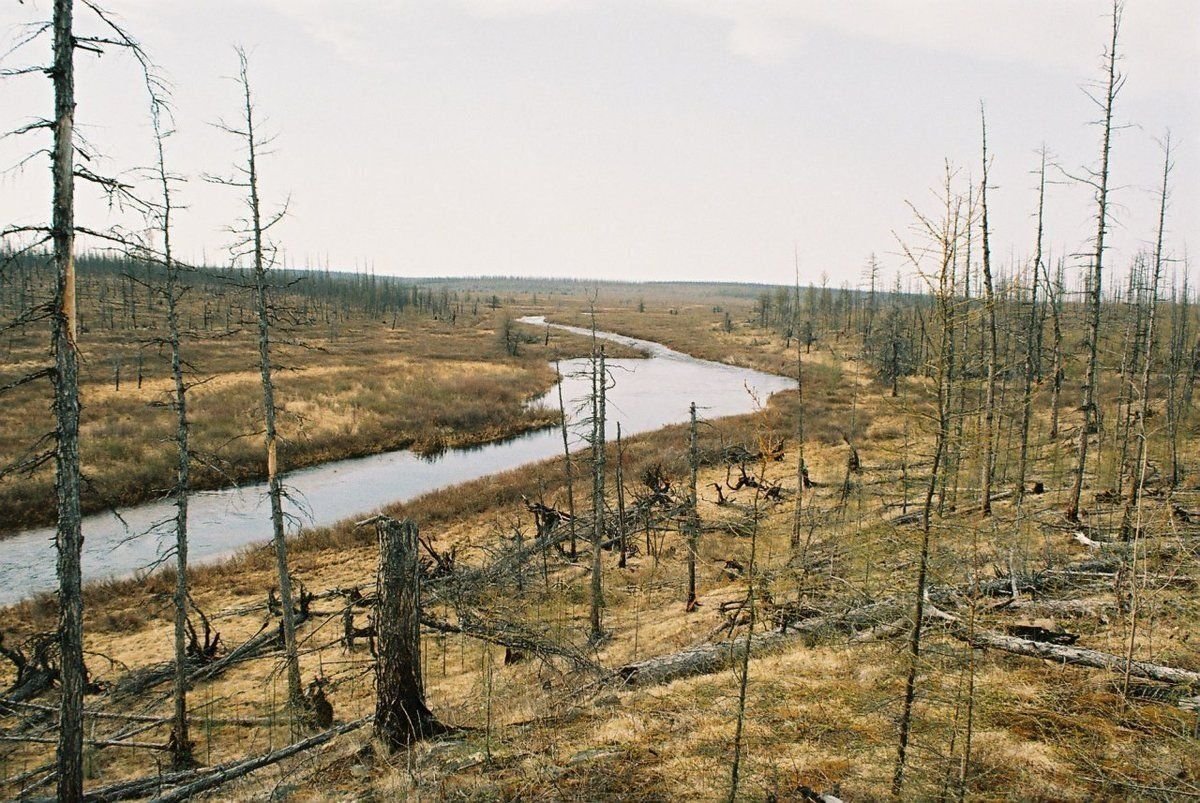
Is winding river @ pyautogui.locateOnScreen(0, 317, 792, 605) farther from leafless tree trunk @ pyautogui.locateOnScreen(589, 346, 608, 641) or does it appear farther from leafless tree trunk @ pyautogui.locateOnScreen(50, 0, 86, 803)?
leafless tree trunk @ pyautogui.locateOnScreen(50, 0, 86, 803)

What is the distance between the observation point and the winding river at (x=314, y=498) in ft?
65.6

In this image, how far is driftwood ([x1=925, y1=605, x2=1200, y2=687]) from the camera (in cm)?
706

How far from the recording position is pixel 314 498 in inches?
1087

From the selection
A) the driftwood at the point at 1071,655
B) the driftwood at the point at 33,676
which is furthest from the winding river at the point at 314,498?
the driftwood at the point at 1071,655

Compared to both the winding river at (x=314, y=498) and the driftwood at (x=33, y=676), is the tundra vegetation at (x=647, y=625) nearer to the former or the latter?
the driftwood at (x=33, y=676)

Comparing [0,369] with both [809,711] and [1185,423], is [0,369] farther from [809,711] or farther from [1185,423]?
[1185,423]

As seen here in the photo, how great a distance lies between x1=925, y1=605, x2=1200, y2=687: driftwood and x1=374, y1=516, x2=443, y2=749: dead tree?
5.96 m

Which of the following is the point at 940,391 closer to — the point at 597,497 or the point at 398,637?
the point at 398,637

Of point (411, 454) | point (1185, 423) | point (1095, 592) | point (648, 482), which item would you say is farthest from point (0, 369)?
point (1185, 423)

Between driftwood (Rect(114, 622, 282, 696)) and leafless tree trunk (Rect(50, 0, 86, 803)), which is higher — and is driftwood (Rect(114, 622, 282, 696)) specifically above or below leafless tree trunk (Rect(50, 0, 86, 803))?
below

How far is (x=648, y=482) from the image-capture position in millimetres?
21859

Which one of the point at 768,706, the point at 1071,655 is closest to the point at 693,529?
the point at 768,706

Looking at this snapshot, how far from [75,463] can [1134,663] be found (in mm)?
12275

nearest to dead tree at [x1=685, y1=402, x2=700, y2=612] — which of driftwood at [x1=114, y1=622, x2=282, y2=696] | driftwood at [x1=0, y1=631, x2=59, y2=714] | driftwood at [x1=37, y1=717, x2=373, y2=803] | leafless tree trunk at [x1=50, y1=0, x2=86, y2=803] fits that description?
driftwood at [x1=37, y1=717, x2=373, y2=803]
